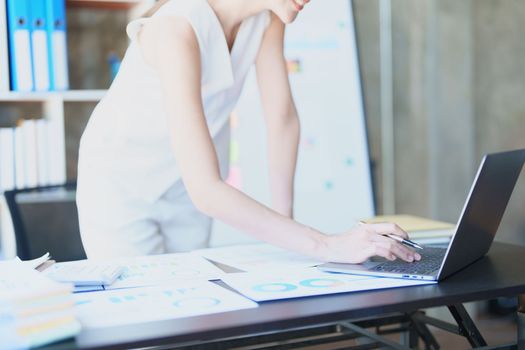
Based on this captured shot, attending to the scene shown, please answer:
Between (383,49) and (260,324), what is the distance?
2883 millimetres

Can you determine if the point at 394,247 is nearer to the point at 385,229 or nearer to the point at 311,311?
the point at 385,229

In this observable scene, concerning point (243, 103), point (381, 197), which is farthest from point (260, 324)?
point (381, 197)

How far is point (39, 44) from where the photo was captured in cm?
265

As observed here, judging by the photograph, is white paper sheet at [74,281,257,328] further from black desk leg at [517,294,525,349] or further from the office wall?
the office wall

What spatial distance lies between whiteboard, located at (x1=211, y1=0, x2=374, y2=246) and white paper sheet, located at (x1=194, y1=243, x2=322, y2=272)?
152 centimetres

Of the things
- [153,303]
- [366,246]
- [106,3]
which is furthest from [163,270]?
[106,3]

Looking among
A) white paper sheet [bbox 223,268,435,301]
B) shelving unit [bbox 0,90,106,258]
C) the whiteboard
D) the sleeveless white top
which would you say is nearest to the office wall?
the whiteboard

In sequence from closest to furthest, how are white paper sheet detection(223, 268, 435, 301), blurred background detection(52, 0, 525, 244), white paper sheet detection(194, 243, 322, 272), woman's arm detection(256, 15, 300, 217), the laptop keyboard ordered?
white paper sheet detection(223, 268, 435, 301) → the laptop keyboard → white paper sheet detection(194, 243, 322, 272) → woman's arm detection(256, 15, 300, 217) → blurred background detection(52, 0, 525, 244)

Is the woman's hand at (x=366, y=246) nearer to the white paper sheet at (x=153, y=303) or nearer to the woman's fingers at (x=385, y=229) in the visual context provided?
the woman's fingers at (x=385, y=229)

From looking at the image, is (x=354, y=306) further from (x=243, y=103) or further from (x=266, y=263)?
(x=243, y=103)

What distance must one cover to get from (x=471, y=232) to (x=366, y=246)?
0.19 metres

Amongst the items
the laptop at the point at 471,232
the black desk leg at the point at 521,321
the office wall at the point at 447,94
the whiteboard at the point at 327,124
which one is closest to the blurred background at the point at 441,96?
the office wall at the point at 447,94

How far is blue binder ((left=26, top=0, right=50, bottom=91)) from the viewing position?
2623mm

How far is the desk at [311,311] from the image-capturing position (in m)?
0.89
